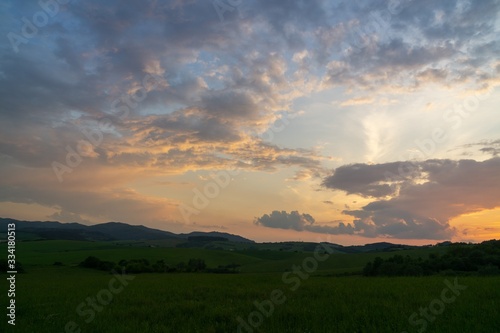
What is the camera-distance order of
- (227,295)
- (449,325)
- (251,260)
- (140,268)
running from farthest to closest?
(251,260)
(140,268)
(227,295)
(449,325)

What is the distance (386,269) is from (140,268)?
66.2m

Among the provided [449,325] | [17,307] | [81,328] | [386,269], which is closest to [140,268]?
[386,269]

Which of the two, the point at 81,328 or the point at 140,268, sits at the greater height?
the point at 81,328

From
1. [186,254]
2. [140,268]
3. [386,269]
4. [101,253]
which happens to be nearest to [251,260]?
[186,254]

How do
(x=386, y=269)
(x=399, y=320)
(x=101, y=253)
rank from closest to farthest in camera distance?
(x=399, y=320)
(x=386, y=269)
(x=101, y=253)

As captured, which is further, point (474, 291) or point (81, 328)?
point (474, 291)

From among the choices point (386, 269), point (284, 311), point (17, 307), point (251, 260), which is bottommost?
point (251, 260)

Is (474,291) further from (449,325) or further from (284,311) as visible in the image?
(284,311)

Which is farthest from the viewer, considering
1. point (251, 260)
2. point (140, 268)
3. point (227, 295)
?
point (251, 260)

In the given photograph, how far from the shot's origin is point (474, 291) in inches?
813

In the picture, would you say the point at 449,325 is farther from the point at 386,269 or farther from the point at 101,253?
the point at 101,253

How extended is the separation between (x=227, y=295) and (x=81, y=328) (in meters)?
10.8

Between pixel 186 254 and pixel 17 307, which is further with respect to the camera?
pixel 186 254

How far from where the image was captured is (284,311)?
52.3 ft
